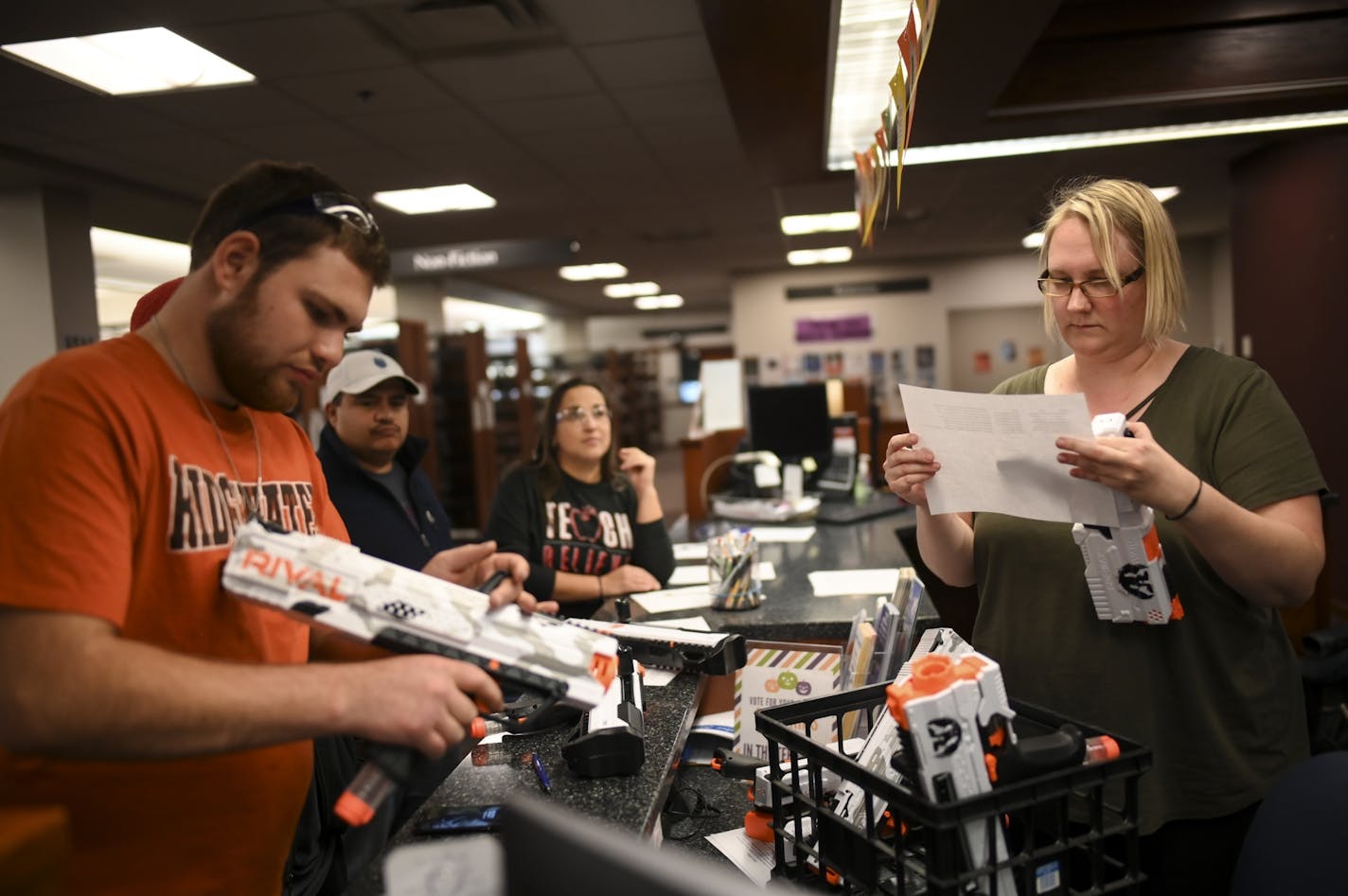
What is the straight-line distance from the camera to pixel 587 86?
4.80m

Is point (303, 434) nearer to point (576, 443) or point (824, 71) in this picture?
point (576, 443)

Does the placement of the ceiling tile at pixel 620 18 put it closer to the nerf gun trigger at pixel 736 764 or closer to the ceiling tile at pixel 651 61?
the ceiling tile at pixel 651 61

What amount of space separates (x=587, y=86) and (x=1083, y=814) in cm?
454

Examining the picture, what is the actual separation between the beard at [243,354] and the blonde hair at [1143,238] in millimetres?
1212

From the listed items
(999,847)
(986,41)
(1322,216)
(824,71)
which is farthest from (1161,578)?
(1322,216)

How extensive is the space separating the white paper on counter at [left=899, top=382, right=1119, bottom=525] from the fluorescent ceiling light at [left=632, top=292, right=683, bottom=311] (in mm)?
14997

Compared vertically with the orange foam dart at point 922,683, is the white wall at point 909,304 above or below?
above

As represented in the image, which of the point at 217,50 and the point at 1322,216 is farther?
the point at 1322,216

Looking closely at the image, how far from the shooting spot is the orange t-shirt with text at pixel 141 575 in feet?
2.90

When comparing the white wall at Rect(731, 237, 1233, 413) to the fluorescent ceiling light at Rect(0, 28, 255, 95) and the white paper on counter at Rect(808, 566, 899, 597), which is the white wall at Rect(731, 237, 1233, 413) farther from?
the white paper on counter at Rect(808, 566, 899, 597)

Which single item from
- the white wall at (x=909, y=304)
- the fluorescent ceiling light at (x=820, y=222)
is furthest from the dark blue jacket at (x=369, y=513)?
the white wall at (x=909, y=304)

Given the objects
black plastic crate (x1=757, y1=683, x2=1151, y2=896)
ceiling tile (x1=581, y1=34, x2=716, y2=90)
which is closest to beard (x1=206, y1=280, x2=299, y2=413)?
black plastic crate (x1=757, y1=683, x2=1151, y2=896)

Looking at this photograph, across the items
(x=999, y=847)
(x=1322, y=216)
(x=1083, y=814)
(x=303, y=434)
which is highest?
(x=1322, y=216)

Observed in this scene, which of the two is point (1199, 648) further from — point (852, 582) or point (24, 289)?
point (24, 289)
